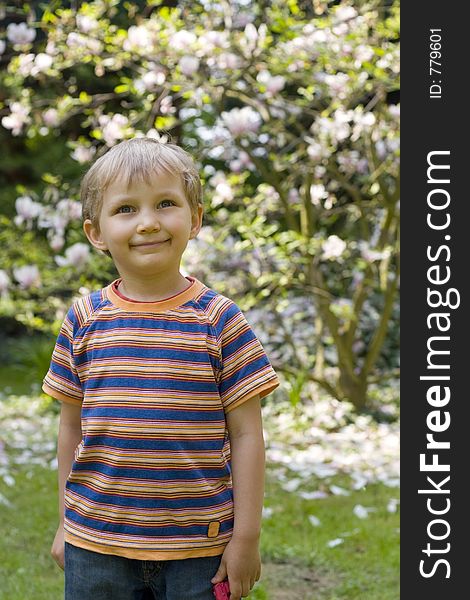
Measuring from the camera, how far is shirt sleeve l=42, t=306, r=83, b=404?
1.68m

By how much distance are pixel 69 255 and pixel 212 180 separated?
97cm

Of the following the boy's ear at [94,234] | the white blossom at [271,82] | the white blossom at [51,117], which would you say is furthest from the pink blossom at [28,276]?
the boy's ear at [94,234]

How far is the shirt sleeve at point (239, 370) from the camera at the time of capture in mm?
1587

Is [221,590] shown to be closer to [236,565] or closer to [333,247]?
[236,565]

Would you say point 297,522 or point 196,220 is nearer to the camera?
point 196,220

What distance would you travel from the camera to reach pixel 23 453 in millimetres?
4977

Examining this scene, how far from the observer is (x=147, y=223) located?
156 cm

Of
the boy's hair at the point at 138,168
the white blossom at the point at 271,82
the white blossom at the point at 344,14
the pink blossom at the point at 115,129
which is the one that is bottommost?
the boy's hair at the point at 138,168

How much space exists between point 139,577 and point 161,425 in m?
0.28

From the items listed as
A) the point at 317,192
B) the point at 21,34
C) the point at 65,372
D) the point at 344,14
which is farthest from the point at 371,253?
the point at 65,372

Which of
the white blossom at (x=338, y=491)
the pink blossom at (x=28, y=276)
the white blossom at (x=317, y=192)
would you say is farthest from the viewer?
the white blossom at (x=317, y=192)

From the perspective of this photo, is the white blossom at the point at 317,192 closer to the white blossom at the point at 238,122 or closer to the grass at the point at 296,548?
the white blossom at the point at 238,122

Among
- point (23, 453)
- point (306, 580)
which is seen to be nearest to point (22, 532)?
point (306, 580)

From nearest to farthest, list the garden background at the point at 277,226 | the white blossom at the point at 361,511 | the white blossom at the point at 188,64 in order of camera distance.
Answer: the white blossom at the point at 361,511 → the garden background at the point at 277,226 → the white blossom at the point at 188,64
